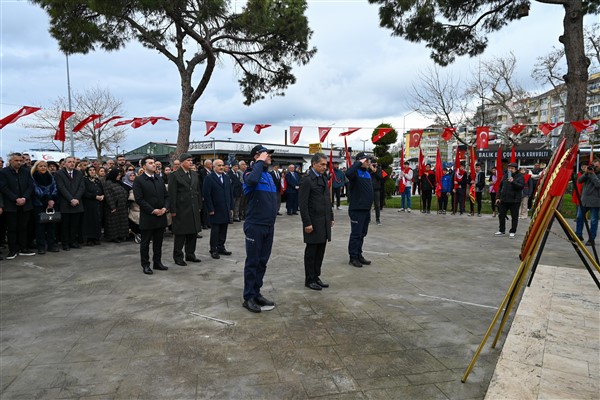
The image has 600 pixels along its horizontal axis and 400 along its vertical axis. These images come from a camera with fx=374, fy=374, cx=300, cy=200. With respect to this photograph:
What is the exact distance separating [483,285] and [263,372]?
12.2 ft

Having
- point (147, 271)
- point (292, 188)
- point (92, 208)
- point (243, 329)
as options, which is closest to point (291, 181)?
point (292, 188)

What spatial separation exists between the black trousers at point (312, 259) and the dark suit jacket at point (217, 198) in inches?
95.5

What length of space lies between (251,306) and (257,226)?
2.99ft

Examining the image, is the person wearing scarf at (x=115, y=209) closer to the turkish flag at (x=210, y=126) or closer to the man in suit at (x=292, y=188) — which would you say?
the man in suit at (x=292, y=188)

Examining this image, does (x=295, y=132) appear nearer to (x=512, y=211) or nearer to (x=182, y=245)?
(x=512, y=211)

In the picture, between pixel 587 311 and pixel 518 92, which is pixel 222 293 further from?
pixel 518 92

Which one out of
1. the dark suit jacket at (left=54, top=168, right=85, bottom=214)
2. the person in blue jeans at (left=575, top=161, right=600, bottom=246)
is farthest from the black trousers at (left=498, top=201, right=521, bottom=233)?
the dark suit jacket at (left=54, top=168, right=85, bottom=214)

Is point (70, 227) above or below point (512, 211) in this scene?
below

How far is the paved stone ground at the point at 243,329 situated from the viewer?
109 inches

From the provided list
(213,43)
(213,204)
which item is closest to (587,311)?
(213,204)

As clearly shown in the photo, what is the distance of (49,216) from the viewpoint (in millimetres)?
7105

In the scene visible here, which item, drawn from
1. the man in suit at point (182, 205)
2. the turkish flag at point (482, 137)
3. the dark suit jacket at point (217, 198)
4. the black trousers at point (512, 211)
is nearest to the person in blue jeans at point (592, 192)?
the black trousers at point (512, 211)

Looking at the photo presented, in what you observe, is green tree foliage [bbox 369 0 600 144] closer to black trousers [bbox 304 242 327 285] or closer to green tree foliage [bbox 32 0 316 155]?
green tree foliage [bbox 32 0 316 155]

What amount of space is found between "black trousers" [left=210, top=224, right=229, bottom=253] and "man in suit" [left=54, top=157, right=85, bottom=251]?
9.40 feet
